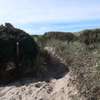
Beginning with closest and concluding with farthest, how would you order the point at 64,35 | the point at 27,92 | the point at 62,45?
the point at 27,92 < the point at 62,45 < the point at 64,35

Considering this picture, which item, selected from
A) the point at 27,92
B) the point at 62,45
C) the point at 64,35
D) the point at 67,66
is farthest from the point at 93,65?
the point at 64,35

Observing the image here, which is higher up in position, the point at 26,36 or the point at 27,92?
the point at 26,36

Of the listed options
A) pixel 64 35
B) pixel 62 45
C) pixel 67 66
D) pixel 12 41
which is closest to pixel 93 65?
pixel 67 66

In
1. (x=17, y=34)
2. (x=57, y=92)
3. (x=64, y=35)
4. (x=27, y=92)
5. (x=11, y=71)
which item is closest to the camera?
(x=57, y=92)

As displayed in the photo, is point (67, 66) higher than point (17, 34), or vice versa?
point (17, 34)

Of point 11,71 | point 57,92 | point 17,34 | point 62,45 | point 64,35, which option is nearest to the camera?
point 57,92

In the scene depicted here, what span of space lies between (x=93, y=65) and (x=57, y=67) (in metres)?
4.11

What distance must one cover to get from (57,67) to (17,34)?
1.93 meters

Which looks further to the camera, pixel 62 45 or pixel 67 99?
pixel 62 45

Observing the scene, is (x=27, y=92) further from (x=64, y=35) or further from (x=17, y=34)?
(x=64, y=35)

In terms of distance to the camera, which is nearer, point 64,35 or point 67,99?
point 67,99

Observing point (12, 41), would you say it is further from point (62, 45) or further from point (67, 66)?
point (62, 45)

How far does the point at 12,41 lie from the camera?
11.7m

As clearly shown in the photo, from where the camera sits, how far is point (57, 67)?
1222 centimetres
